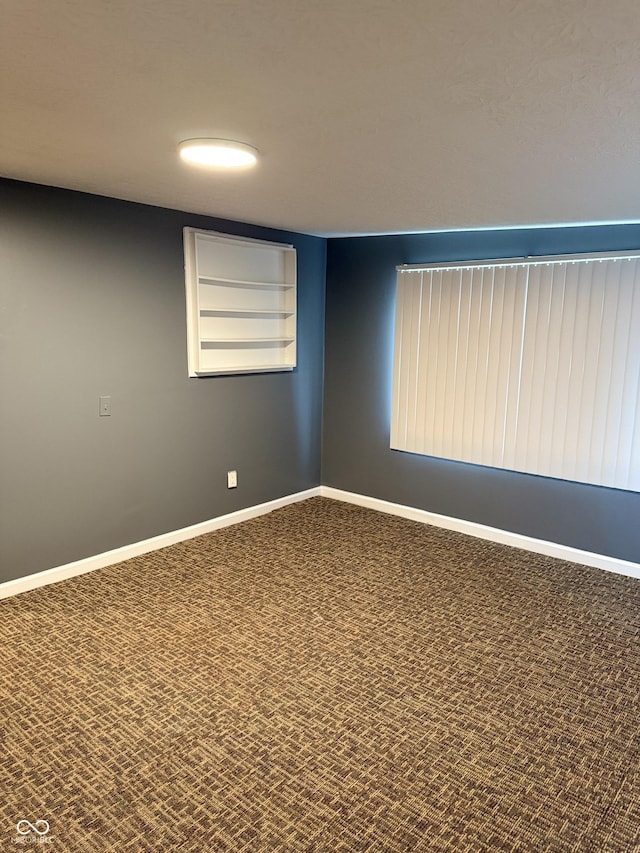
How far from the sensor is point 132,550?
3.78m

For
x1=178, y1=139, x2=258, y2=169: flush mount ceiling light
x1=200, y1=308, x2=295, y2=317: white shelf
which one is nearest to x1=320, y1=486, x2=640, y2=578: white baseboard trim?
x1=200, y1=308, x2=295, y2=317: white shelf

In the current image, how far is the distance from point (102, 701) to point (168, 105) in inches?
87.8

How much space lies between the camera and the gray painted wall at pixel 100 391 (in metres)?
3.12

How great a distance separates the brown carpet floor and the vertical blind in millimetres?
826

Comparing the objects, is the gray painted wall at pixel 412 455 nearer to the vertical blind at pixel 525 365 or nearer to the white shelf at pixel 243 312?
the vertical blind at pixel 525 365

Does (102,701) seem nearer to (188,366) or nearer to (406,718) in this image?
(406,718)

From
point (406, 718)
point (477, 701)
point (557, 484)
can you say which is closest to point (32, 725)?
point (406, 718)

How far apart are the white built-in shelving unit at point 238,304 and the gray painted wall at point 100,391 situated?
88mm

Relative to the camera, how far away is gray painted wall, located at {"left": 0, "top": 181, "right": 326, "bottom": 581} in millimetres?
3121

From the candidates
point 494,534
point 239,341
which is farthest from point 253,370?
point 494,534

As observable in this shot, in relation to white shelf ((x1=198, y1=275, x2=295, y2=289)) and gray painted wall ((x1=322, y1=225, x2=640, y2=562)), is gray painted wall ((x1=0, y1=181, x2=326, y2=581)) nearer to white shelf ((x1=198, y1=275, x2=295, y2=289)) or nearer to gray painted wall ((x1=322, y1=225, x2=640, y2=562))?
white shelf ((x1=198, y1=275, x2=295, y2=289))

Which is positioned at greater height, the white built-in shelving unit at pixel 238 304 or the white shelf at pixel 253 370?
the white built-in shelving unit at pixel 238 304

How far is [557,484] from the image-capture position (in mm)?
3896

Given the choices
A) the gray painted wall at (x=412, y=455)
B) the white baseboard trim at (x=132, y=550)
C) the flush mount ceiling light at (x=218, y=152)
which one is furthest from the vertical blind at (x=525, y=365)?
the flush mount ceiling light at (x=218, y=152)
